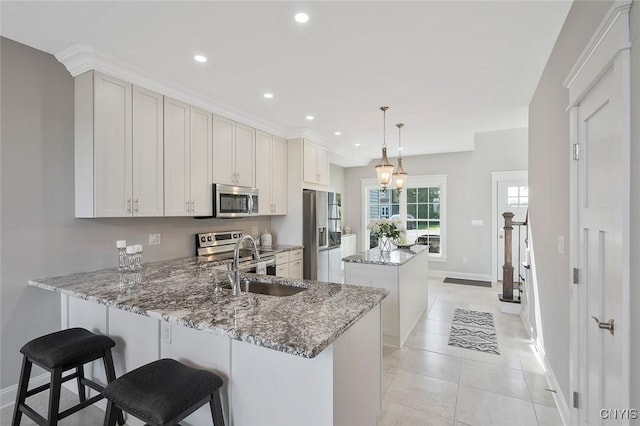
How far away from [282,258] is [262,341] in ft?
9.69

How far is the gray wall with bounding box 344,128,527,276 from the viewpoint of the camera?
5797 millimetres

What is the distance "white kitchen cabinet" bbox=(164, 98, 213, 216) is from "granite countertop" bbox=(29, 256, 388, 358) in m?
0.95

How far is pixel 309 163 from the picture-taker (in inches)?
192

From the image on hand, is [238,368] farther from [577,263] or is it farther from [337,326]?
[577,263]

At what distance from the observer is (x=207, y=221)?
3867mm

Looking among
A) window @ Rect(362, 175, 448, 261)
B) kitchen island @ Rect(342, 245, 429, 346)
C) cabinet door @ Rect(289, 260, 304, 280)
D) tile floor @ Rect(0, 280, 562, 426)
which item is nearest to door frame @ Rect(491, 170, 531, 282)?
window @ Rect(362, 175, 448, 261)

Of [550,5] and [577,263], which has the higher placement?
[550,5]

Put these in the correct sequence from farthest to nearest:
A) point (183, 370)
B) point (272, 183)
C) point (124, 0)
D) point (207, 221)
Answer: point (272, 183) → point (207, 221) → point (124, 0) → point (183, 370)

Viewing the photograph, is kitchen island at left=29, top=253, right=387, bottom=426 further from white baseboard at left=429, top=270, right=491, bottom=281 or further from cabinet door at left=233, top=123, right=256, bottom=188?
white baseboard at left=429, top=270, right=491, bottom=281

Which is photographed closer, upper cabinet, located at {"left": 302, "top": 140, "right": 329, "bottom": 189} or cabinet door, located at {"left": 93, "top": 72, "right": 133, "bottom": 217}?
cabinet door, located at {"left": 93, "top": 72, "right": 133, "bottom": 217}

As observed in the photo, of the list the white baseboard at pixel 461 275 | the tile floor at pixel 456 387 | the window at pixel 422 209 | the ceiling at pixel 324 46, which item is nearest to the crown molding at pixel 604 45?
the ceiling at pixel 324 46

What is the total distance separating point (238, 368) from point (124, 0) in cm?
223

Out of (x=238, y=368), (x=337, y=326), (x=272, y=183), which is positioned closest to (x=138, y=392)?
(x=238, y=368)

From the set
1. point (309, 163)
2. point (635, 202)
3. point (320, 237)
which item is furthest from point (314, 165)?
point (635, 202)
